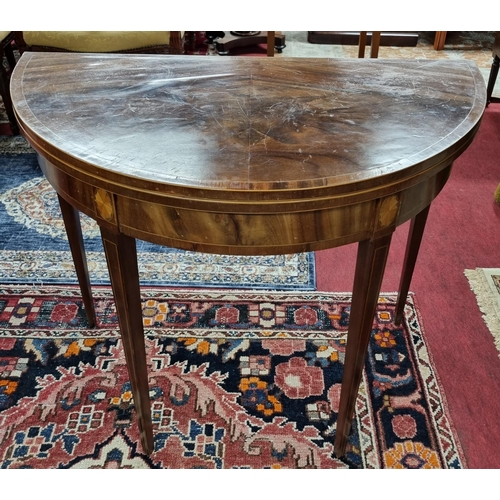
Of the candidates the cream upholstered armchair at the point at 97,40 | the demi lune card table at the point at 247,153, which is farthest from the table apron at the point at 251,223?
the cream upholstered armchair at the point at 97,40

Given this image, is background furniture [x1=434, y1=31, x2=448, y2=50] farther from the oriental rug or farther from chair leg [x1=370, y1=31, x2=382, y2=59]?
the oriental rug

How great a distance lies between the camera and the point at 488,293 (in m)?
1.76

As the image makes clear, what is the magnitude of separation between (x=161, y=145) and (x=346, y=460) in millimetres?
837

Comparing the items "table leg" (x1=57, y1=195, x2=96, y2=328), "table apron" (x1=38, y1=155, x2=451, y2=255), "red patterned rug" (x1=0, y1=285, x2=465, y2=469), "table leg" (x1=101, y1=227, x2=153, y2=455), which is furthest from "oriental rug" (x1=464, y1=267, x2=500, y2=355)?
"table leg" (x1=57, y1=195, x2=96, y2=328)

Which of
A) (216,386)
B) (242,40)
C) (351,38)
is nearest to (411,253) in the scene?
(216,386)

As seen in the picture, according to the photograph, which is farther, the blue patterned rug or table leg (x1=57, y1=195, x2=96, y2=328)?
the blue patterned rug

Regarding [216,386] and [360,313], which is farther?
[216,386]

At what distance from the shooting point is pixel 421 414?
4.55 feet

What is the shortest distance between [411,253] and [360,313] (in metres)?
0.51

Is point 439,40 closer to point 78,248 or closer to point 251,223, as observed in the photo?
point 78,248

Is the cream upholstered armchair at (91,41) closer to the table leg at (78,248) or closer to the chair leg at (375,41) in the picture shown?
the chair leg at (375,41)

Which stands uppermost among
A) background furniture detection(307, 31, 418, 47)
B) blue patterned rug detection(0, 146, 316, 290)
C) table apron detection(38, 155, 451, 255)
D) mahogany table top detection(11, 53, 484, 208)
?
mahogany table top detection(11, 53, 484, 208)

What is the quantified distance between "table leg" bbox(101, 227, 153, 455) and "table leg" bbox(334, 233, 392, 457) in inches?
16.2

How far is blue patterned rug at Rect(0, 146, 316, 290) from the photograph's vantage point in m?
1.83
